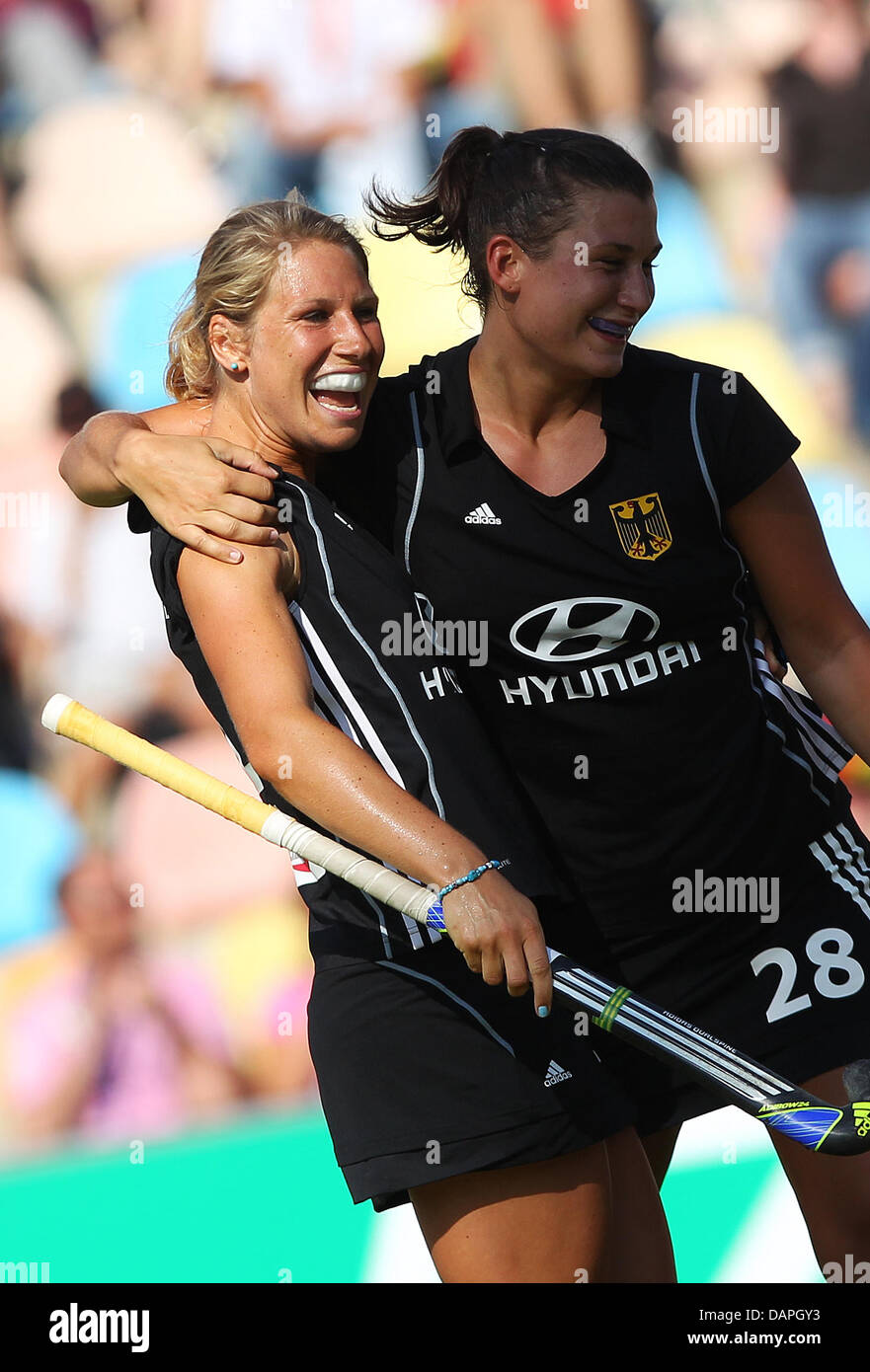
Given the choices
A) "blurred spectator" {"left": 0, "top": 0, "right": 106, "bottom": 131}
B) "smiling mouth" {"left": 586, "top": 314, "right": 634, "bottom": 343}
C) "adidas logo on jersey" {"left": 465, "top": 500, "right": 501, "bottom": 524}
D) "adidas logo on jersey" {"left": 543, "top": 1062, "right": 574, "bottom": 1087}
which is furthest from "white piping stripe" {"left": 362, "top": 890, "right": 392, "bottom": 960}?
"blurred spectator" {"left": 0, "top": 0, "right": 106, "bottom": 131}

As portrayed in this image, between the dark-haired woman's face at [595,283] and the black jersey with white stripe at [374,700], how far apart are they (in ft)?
1.19

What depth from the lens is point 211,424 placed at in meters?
2.04

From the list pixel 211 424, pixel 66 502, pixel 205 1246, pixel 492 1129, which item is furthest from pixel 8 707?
pixel 492 1129

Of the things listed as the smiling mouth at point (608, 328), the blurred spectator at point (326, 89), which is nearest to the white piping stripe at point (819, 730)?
the smiling mouth at point (608, 328)

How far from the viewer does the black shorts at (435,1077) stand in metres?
1.76

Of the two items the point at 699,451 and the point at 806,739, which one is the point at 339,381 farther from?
the point at 806,739

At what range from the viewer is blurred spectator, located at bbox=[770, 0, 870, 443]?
326 centimetres

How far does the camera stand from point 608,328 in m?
1.95

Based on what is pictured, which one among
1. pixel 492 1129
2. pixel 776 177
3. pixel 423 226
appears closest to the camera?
pixel 492 1129

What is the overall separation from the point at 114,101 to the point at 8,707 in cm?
137

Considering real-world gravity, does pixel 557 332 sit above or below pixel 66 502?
below

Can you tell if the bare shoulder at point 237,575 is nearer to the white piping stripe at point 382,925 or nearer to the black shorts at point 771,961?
the white piping stripe at point 382,925

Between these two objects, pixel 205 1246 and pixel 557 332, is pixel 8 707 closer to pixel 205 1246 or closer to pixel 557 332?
pixel 205 1246

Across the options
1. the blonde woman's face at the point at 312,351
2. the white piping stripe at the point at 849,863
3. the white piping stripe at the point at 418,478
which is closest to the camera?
the blonde woman's face at the point at 312,351
